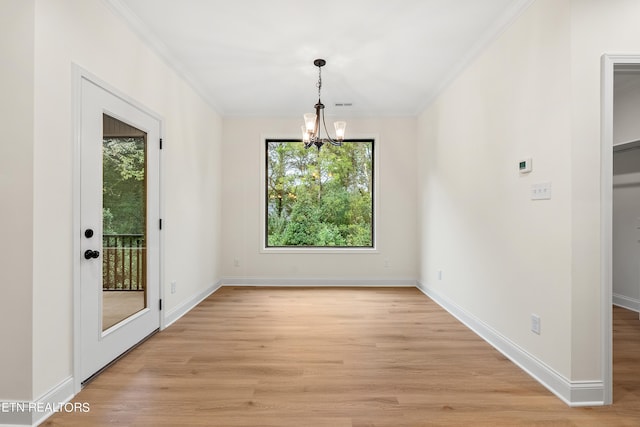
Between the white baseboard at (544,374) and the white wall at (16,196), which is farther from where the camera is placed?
the white baseboard at (544,374)

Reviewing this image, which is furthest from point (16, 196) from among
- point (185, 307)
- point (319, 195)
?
point (319, 195)

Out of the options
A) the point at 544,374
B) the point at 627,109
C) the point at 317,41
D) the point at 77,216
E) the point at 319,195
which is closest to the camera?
the point at 77,216

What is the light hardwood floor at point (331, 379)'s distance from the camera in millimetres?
1904

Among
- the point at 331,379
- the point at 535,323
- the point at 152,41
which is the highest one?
the point at 152,41

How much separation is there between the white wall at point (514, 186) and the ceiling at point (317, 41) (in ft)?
1.16

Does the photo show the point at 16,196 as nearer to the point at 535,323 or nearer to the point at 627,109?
the point at 535,323

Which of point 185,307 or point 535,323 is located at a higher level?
point 535,323

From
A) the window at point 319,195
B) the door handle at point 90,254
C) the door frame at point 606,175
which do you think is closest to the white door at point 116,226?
the door handle at point 90,254

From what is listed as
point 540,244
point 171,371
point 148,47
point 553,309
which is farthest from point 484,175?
point 148,47

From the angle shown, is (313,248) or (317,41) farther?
(313,248)

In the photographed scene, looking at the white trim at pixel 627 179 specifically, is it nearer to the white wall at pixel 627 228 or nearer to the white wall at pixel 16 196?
the white wall at pixel 627 228

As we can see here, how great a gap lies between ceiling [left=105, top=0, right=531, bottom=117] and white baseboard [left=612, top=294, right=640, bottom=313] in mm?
3436

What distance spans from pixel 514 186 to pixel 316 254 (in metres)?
3.27

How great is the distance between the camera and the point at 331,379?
2.33 meters
